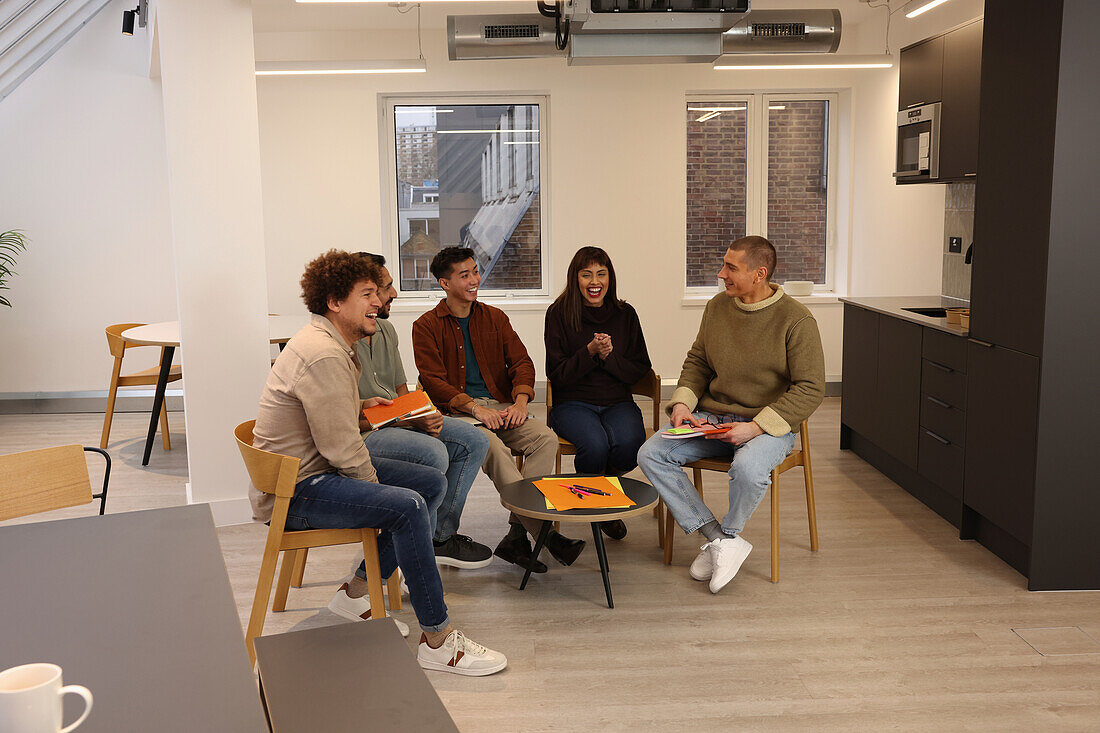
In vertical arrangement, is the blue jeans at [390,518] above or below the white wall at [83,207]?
below

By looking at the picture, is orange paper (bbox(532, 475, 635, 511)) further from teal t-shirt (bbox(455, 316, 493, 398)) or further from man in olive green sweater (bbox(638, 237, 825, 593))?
teal t-shirt (bbox(455, 316, 493, 398))

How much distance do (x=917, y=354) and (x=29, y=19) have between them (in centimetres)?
596

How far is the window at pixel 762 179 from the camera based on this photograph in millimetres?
7883

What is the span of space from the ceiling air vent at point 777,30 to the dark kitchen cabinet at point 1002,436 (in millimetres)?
2771

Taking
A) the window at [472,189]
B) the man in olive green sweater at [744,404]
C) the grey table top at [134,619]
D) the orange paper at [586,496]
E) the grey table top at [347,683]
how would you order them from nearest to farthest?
1. the grey table top at [134,619]
2. the grey table top at [347,683]
3. the orange paper at [586,496]
4. the man in olive green sweater at [744,404]
5. the window at [472,189]

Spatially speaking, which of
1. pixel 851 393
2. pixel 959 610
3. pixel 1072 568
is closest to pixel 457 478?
pixel 959 610

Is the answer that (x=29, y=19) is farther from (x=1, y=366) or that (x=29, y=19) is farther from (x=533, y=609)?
(x=533, y=609)

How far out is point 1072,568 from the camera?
12.1 ft

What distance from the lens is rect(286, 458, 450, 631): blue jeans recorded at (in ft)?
10.0

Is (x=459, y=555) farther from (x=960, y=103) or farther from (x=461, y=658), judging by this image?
(x=960, y=103)

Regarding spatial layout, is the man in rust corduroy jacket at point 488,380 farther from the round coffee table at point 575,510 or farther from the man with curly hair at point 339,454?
the man with curly hair at point 339,454

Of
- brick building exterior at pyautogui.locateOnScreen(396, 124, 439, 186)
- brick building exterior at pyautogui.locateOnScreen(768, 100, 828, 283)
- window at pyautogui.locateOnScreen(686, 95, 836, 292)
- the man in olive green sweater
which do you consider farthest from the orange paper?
brick building exterior at pyautogui.locateOnScreen(768, 100, 828, 283)

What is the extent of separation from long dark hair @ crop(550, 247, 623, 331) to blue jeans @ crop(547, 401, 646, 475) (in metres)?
0.42

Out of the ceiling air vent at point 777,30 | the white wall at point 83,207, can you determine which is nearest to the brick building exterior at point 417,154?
the white wall at point 83,207
